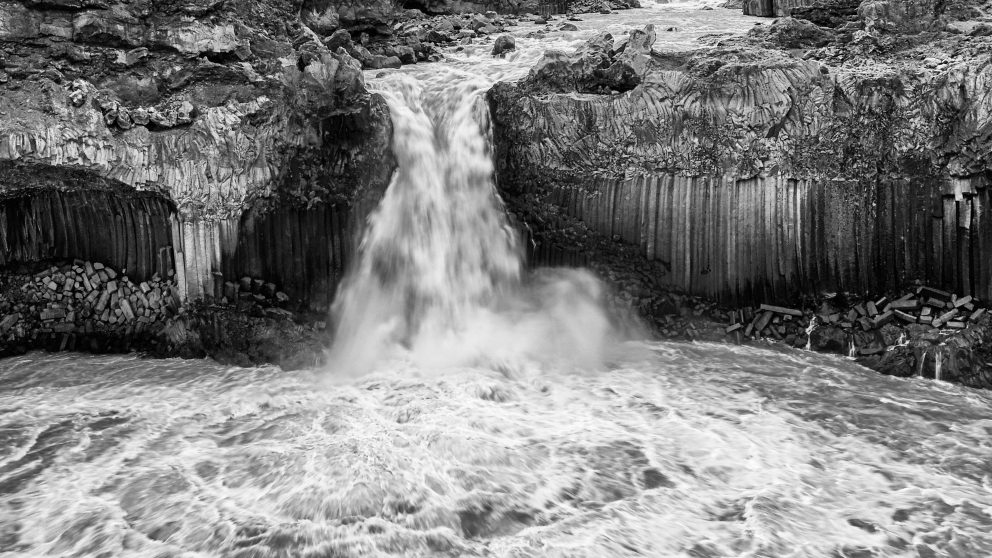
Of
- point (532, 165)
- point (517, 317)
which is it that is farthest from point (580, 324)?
point (532, 165)

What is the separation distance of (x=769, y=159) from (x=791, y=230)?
0.98m

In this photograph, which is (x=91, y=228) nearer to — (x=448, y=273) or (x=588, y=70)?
(x=448, y=273)

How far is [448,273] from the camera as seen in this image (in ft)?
35.6

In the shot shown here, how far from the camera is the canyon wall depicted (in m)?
9.57

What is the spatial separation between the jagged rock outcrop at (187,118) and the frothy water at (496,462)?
210 centimetres

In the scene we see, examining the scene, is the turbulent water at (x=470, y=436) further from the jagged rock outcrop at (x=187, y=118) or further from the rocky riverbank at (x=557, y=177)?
the jagged rock outcrop at (x=187, y=118)

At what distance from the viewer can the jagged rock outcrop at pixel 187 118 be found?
30.6 ft

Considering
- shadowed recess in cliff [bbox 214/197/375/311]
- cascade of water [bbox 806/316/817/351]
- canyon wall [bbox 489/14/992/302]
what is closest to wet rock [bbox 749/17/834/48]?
canyon wall [bbox 489/14/992/302]

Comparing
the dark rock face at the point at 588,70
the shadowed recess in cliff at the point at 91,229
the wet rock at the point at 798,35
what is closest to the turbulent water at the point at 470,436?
the dark rock face at the point at 588,70

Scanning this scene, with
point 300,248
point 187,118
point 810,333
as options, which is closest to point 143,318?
point 300,248

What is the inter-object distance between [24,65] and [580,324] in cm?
771

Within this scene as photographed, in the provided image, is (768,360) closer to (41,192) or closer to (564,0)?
(41,192)

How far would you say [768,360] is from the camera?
977 cm

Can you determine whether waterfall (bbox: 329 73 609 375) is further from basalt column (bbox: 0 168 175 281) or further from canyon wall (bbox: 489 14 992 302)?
basalt column (bbox: 0 168 175 281)
